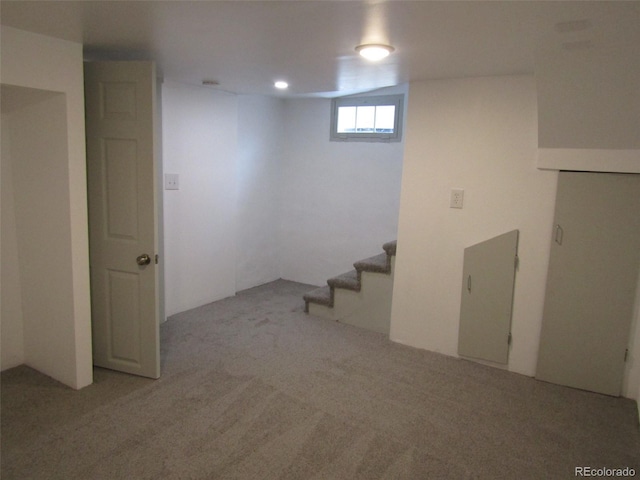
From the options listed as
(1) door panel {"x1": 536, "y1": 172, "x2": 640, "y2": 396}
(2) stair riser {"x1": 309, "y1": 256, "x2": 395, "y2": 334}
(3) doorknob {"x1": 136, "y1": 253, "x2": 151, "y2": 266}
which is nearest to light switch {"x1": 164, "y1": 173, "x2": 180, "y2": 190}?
(3) doorknob {"x1": 136, "y1": 253, "x2": 151, "y2": 266}

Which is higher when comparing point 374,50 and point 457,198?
point 374,50

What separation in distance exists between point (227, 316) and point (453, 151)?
2.33 meters

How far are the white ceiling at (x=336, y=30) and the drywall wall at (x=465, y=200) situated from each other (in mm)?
290

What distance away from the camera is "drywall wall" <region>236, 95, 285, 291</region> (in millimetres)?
4734

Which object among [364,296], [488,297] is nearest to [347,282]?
[364,296]

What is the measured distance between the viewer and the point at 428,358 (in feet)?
11.0

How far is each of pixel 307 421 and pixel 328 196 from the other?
2858 mm

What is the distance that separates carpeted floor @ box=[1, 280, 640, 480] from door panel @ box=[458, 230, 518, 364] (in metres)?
0.16

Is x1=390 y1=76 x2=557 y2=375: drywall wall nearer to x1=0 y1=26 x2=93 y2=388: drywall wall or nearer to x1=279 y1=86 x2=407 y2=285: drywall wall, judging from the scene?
x1=279 y1=86 x2=407 y2=285: drywall wall

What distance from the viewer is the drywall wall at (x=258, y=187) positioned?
15.5 ft

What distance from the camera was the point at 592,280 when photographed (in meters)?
2.86

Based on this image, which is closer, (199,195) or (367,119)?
(199,195)

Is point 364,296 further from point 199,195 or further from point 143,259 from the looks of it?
point 143,259

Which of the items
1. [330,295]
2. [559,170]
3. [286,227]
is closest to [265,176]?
[286,227]
